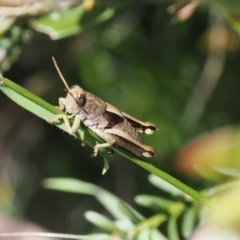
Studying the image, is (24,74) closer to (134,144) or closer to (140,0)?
(140,0)

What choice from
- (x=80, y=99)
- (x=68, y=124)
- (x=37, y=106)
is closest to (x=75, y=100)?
(x=80, y=99)

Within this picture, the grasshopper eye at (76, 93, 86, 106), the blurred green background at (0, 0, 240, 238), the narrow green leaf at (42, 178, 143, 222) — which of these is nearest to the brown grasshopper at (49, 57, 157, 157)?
the grasshopper eye at (76, 93, 86, 106)

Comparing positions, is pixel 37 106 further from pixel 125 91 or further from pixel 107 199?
pixel 125 91

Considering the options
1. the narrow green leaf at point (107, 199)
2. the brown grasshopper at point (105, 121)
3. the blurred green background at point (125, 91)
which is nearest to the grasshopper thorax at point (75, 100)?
the brown grasshopper at point (105, 121)

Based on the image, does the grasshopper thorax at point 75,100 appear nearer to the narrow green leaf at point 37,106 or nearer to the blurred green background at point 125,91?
the narrow green leaf at point 37,106

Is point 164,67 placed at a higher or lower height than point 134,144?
higher

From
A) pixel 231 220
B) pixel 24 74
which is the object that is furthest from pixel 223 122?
pixel 231 220
